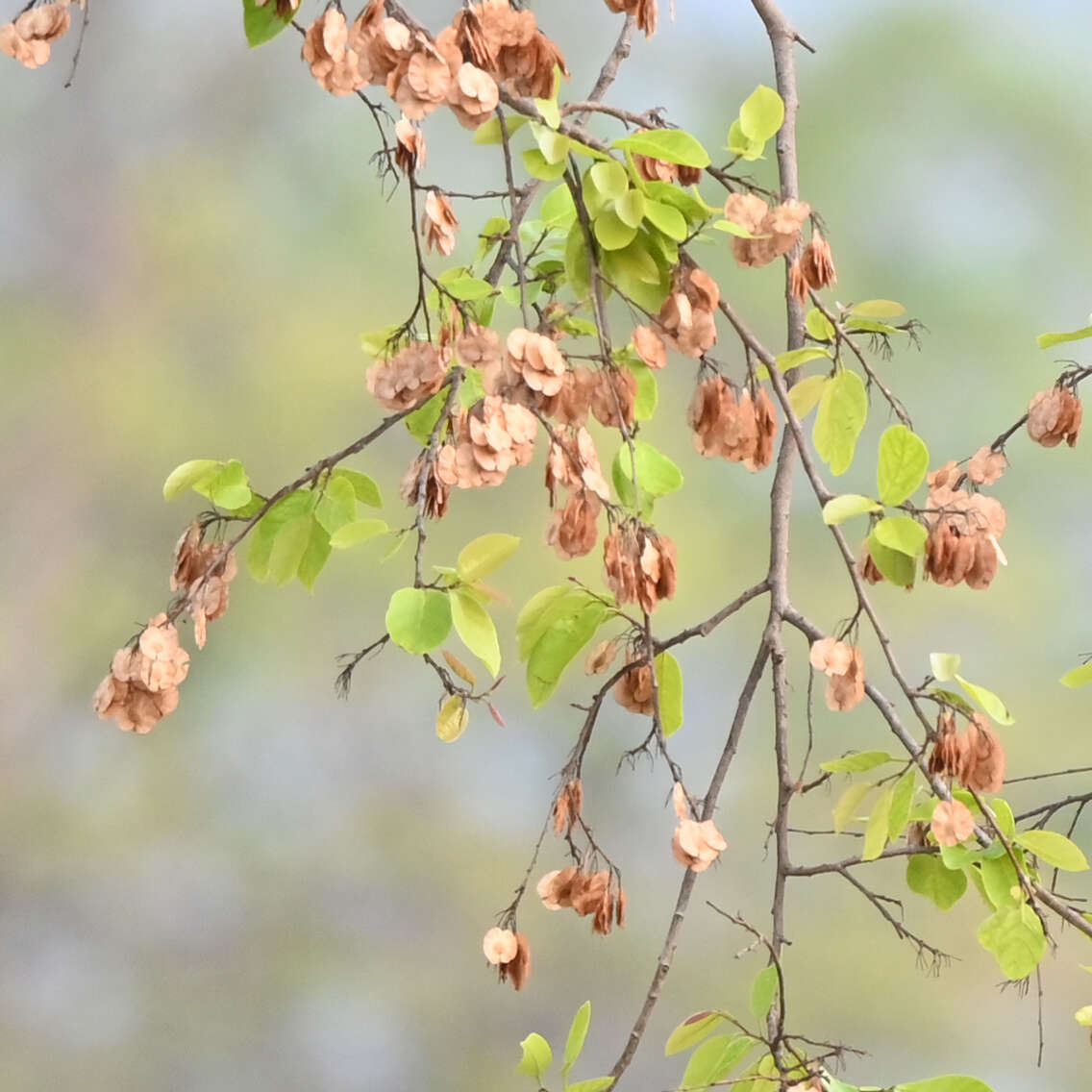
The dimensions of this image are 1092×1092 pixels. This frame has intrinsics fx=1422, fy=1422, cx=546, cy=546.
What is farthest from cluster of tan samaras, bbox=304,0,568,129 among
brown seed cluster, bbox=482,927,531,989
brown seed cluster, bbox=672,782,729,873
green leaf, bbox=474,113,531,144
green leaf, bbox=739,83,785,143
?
brown seed cluster, bbox=482,927,531,989

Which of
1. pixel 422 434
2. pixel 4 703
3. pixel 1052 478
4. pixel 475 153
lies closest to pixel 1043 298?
pixel 1052 478

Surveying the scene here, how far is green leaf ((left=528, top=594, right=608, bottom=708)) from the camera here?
2.72 feet

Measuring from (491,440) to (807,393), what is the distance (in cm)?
34

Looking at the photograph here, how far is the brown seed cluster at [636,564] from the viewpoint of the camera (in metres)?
0.66

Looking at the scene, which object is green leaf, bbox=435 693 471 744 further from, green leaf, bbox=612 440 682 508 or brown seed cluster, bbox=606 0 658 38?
A: brown seed cluster, bbox=606 0 658 38

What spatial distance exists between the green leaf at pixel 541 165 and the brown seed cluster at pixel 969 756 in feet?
1.15

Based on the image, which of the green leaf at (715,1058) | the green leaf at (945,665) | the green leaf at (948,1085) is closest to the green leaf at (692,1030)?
the green leaf at (715,1058)

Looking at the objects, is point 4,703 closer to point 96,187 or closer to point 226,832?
point 226,832

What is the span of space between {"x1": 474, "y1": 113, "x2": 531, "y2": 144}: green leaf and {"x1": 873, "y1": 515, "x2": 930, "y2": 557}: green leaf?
0.90 feet

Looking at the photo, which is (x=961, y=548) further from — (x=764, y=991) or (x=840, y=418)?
(x=764, y=991)

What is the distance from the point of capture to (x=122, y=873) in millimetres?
1280

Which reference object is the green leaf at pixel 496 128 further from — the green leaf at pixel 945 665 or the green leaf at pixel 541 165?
the green leaf at pixel 945 665

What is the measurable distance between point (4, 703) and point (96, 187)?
48cm

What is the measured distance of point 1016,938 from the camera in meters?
0.77
